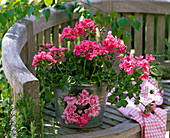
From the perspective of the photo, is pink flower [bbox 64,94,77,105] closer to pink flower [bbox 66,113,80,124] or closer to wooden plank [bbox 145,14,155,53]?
pink flower [bbox 66,113,80,124]

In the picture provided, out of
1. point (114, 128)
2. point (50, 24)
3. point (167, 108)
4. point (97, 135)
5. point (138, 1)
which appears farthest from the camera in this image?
point (138, 1)

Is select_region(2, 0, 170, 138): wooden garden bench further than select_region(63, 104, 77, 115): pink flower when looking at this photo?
No

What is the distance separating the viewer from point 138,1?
3092mm

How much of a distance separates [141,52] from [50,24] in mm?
1102

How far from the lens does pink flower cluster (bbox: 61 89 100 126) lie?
1.91m

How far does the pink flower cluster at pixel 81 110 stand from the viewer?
1908mm

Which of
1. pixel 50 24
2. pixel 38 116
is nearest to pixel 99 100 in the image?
pixel 38 116

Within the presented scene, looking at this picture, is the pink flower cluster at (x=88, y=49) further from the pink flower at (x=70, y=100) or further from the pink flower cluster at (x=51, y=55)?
the pink flower at (x=70, y=100)

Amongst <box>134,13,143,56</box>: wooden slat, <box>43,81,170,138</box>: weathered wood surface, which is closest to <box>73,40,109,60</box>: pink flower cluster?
<box>43,81,170,138</box>: weathered wood surface

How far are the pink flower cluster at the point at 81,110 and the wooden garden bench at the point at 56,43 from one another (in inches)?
3.4

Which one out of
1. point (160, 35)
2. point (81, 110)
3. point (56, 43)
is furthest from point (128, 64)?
point (160, 35)

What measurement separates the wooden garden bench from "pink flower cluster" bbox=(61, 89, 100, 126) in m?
A: 0.09

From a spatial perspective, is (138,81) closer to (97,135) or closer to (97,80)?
(97,80)

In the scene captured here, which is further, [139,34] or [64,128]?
[139,34]
